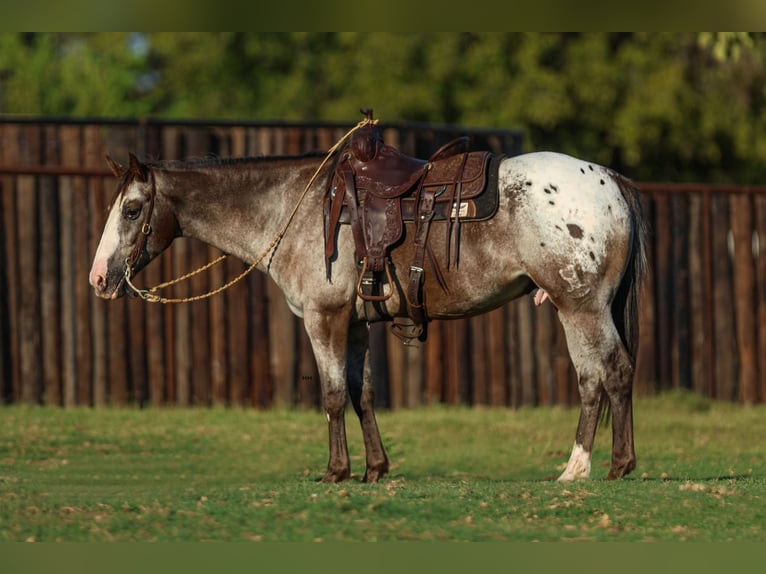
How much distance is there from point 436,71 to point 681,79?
453cm

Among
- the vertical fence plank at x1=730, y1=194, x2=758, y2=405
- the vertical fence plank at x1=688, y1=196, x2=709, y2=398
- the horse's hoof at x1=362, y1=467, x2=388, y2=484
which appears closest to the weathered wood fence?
the vertical fence plank at x1=688, y1=196, x2=709, y2=398

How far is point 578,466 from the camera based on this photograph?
8602 millimetres

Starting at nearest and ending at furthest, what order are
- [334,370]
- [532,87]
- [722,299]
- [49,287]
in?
[334,370]
[49,287]
[722,299]
[532,87]

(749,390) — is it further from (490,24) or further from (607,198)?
(490,24)

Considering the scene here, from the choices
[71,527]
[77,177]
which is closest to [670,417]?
[77,177]

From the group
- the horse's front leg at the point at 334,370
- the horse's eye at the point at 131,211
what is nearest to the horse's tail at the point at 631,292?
the horse's front leg at the point at 334,370

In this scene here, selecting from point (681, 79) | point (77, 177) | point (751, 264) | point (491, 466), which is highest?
point (681, 79)

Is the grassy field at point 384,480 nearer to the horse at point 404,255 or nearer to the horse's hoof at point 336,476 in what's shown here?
the horse's hoof at point 336,476

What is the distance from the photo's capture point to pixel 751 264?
14672 mm

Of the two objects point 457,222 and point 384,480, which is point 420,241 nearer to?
point 457,222

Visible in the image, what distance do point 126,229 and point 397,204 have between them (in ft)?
6.24

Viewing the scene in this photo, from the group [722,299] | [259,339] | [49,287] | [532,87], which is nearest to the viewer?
[49,287]

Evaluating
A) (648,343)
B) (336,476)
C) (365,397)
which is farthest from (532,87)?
(336,476)

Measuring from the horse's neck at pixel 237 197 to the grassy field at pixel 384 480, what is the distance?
173 centimetres
